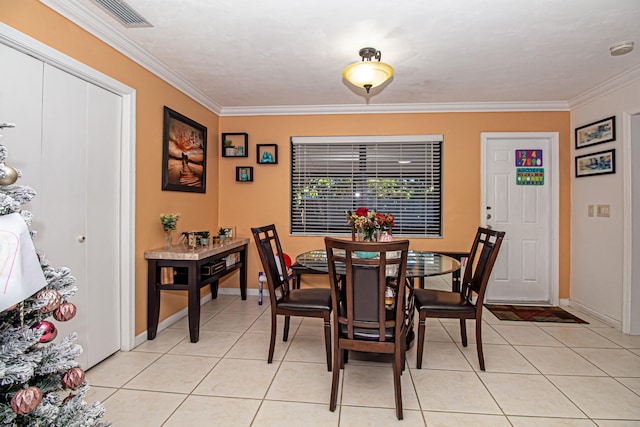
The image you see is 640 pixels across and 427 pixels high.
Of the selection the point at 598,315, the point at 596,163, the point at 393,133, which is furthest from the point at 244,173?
the point at 598,315

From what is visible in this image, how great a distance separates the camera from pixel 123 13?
2205 millimetres

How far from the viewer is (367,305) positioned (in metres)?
1.95

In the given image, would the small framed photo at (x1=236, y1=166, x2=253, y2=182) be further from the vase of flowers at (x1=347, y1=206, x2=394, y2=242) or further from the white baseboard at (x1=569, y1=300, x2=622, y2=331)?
the white baseboard at (x1=569, y1=300, x2=622, y2=331)

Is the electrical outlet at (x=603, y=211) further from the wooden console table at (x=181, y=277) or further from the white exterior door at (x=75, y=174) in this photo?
the white exterior door at (x=75, y=174)

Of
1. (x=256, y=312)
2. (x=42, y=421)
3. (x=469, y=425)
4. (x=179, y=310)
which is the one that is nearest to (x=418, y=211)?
(x=256, y=312)

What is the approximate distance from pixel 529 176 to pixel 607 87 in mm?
1141

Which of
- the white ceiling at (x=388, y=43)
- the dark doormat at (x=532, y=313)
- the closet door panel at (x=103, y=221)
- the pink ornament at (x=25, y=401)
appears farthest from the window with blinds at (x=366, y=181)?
the pink ornament at (x=25, y=401)

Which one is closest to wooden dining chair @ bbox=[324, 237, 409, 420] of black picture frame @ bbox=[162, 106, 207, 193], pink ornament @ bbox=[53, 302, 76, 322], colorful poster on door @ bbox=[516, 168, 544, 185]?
pink ornament @ bbox=[53, 302, 76, 322]

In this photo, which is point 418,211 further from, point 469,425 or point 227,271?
point 469,425

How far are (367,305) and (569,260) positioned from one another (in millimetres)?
3471

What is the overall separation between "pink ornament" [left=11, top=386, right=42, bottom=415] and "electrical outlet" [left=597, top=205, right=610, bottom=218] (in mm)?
4539

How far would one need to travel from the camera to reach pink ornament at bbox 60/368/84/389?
3.77ft

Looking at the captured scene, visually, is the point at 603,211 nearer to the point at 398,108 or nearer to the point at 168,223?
the point at 398,108

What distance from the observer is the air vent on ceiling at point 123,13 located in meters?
2.10
